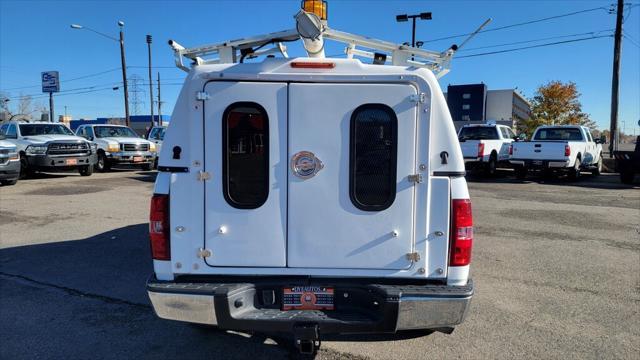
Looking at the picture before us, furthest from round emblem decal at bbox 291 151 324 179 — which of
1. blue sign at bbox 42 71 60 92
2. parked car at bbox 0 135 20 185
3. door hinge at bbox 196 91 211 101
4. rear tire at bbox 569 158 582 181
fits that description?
blue sign at bbox 42 71 60 92

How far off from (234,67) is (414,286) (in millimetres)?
1898

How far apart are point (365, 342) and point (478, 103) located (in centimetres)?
4954

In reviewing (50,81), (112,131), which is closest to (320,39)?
(112,131)

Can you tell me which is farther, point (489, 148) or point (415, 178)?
point (489, 148)

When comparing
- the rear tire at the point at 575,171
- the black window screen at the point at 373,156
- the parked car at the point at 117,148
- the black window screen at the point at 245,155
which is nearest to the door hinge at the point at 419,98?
the black window screen at the point at 373,156

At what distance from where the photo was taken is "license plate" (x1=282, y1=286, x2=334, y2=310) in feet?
10.2

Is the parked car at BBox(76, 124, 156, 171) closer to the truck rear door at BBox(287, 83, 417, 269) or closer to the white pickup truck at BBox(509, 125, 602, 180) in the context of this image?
the white pickup truck at BBox(509, 125, 602, 180)

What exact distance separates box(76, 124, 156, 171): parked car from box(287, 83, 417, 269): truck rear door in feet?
58.6

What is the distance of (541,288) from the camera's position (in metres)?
5.37

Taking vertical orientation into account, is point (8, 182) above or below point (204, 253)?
below

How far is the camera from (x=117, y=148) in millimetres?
19203

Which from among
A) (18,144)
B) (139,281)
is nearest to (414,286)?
(139,281)

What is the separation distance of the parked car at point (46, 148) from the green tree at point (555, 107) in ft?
100

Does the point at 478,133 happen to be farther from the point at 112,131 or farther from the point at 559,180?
the point at 112,131
